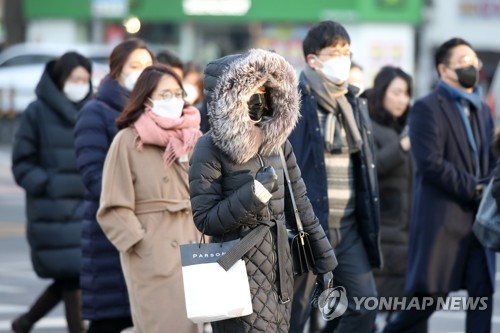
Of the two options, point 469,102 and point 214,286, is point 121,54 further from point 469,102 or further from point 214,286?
point 214,286

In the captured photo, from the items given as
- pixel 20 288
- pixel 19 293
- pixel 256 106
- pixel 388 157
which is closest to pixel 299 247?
pixel 256 106

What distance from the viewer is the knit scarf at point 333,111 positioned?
7.09 meters

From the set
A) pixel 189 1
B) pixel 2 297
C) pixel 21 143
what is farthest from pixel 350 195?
pixel 189 1

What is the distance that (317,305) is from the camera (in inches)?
226

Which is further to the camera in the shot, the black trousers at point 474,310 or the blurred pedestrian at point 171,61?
the blurred pedestrian at point 171,61

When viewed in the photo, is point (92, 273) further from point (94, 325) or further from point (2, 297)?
point (2, 297)

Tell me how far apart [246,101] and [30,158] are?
337 centimetres

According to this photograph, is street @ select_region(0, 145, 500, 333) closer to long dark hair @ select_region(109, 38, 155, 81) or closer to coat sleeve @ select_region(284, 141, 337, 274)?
long dark hair @ select_region(109, 38, 155, 81)

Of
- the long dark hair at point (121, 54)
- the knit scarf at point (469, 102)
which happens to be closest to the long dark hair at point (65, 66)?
the long dark hair at point (121, 54)

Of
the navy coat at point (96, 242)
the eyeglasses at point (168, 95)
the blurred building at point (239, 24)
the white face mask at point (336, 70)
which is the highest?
the white face mask at point (336, 70)

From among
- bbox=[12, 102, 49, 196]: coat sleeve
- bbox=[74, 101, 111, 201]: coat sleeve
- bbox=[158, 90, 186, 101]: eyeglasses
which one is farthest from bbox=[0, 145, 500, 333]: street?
bbox=[158, 90, 186, 101]: eyeglasses

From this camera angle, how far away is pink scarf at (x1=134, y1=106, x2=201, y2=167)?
6852 millimetres

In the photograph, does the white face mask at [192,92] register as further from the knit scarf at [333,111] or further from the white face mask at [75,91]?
the knit scarf at [333,111]

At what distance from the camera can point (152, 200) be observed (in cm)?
684
